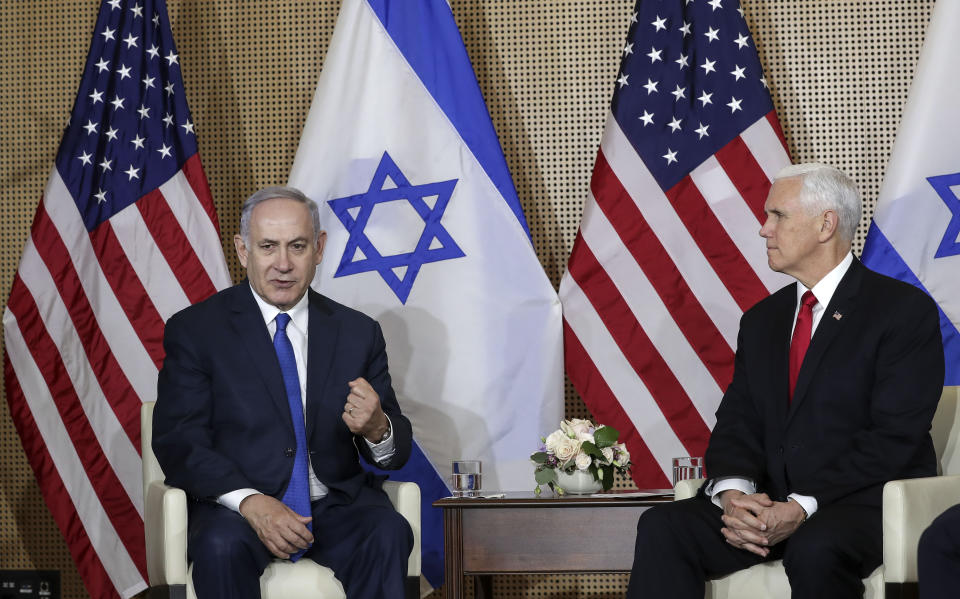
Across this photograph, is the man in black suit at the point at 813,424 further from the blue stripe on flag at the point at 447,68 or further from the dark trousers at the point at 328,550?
the blue stripe on flag at the point at 447,68

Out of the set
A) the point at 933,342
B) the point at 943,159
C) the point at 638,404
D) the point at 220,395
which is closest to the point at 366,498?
the point at 220,395

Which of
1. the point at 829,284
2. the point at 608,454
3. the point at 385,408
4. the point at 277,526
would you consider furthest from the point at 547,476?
the point at 829,284

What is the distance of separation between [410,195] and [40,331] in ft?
5.13

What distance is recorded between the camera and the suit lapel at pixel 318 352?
3.30 m

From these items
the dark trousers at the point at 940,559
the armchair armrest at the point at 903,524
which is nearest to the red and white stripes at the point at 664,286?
Result: the armchair armrest at the point at 903,524

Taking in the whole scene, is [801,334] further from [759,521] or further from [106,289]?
[106,289]

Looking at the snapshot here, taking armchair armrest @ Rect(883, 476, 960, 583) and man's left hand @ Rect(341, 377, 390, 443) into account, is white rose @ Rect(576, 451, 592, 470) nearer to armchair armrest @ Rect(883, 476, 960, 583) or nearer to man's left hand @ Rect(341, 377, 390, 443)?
man's left hand @ Rect(341, 377, 390, 443)

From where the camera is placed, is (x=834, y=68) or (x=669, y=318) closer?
(x=669, y=318)

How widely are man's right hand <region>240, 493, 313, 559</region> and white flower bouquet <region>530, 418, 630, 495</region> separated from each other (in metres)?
0.88

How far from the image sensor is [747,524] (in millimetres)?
2883

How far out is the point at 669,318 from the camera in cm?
418

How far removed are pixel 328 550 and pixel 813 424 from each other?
143cm

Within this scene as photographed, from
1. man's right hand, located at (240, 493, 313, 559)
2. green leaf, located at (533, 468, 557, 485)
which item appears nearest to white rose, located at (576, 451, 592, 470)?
green leaf, located at (533, 468, 557, 485)

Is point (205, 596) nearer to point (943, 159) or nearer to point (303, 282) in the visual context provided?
point (303, 282)
